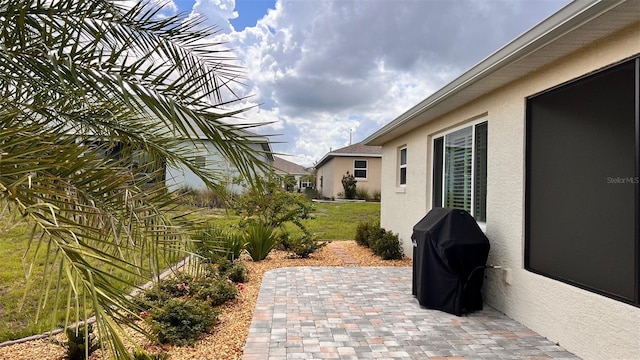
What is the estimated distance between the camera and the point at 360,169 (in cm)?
3150

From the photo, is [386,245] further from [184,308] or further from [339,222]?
[339,222]

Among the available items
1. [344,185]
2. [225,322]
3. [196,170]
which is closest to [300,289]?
[225,322]

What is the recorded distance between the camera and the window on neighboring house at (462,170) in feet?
20.6

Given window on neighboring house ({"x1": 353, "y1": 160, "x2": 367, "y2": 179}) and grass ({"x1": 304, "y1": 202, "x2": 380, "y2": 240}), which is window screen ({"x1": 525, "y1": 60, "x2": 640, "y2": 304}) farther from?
window on neighboring house ({"x1": 353, "y1": 160, "x2": 367, "y2": 179})

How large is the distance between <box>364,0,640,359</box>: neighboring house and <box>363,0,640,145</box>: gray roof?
12 mm

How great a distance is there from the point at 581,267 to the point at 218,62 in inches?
162

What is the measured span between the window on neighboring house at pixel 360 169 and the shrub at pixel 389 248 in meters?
21.8

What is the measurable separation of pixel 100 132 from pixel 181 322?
2.20 meters

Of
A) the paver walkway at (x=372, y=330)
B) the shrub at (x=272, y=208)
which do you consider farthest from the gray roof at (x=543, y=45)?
the shrub at (x=272, y=208)

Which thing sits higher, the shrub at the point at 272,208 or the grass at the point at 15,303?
the shrub at the point at 272,208

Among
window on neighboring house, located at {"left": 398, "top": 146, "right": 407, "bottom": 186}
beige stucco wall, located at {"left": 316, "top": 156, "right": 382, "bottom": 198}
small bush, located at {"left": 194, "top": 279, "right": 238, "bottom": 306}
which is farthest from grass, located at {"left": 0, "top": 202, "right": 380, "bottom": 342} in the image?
beige stucco wall, located at {"left": 316, "top": 156, "right": 382, "bottom": 198}

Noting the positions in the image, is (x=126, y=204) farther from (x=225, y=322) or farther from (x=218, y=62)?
(x=225, y=322)

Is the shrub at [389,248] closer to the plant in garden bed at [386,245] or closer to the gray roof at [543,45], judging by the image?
the plant in garden bed at [386,245]

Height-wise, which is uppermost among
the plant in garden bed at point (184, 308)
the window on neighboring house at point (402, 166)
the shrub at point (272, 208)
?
the window on neighboring house at point (402, 166)
